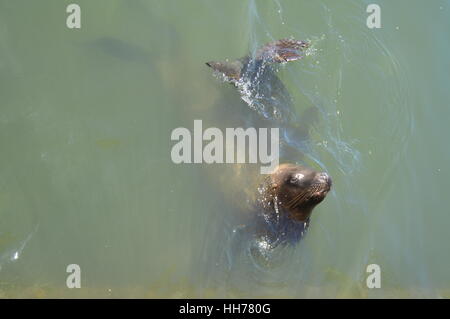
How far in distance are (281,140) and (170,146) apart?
1458 millimetres

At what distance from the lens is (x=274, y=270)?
278 inches

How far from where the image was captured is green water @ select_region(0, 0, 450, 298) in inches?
273

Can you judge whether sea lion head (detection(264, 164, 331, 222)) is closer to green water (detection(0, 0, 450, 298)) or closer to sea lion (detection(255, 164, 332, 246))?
sea lion (detection(255, 164, 332, 246))

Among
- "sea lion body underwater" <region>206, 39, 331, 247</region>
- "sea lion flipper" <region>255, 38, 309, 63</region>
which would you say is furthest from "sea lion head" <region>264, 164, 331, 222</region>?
"sea lion flipper" <region>255, 38, 309, 63</region>

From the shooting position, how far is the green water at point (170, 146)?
22.7 ft

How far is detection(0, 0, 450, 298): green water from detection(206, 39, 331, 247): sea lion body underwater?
228mm

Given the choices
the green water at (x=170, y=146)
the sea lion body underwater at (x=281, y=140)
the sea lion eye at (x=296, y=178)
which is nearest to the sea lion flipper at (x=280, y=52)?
the sea lion body underwater at (x=281, y=140)

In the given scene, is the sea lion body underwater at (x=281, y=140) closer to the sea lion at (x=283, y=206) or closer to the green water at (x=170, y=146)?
the sea lion at (x=283, y=206)

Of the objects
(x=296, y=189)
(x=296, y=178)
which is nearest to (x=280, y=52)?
(x=296, y=178)

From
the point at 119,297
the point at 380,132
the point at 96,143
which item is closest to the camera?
the point at 119,297

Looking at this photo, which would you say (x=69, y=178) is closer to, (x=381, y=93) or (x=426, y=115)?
(x=381, y=93)

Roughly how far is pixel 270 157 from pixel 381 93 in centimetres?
201

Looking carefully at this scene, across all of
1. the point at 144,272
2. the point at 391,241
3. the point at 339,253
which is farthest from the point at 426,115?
the point at 144,272

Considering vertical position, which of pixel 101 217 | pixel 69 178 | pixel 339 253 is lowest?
pixel 339 253
